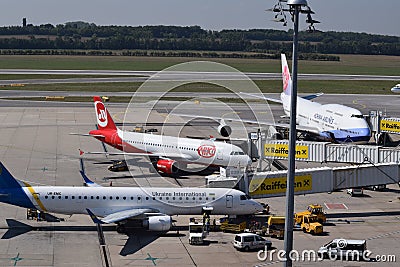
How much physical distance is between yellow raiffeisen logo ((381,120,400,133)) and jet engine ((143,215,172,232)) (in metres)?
46.6

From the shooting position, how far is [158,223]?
167 ft

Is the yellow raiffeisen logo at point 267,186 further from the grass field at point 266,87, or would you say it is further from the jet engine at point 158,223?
the grass field at point 266,87

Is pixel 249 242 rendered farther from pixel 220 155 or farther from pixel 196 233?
pixel 220 155

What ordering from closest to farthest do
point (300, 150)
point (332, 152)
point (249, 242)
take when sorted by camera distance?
point (249, 242), point (332, 152), point (300, 150)

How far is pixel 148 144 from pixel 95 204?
24904 millimetres

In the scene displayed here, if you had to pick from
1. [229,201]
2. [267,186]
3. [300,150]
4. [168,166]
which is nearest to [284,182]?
[267,186]

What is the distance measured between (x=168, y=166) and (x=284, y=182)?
17011 millimetres

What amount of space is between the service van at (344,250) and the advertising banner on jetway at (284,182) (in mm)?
11095

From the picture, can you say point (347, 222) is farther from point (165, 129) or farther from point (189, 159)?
point (165, 129)

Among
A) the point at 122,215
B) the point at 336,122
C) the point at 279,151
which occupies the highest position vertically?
the point at 336,122

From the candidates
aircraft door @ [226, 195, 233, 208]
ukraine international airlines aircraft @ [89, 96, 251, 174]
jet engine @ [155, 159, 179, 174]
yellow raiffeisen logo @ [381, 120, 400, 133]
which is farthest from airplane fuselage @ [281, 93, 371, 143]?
aircraft door @ [226, 195, 233, 208]

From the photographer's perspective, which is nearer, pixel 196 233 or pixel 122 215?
pixel 196 233

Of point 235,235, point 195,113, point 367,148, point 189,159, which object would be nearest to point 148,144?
point 189,159

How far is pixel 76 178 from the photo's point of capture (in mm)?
70875
